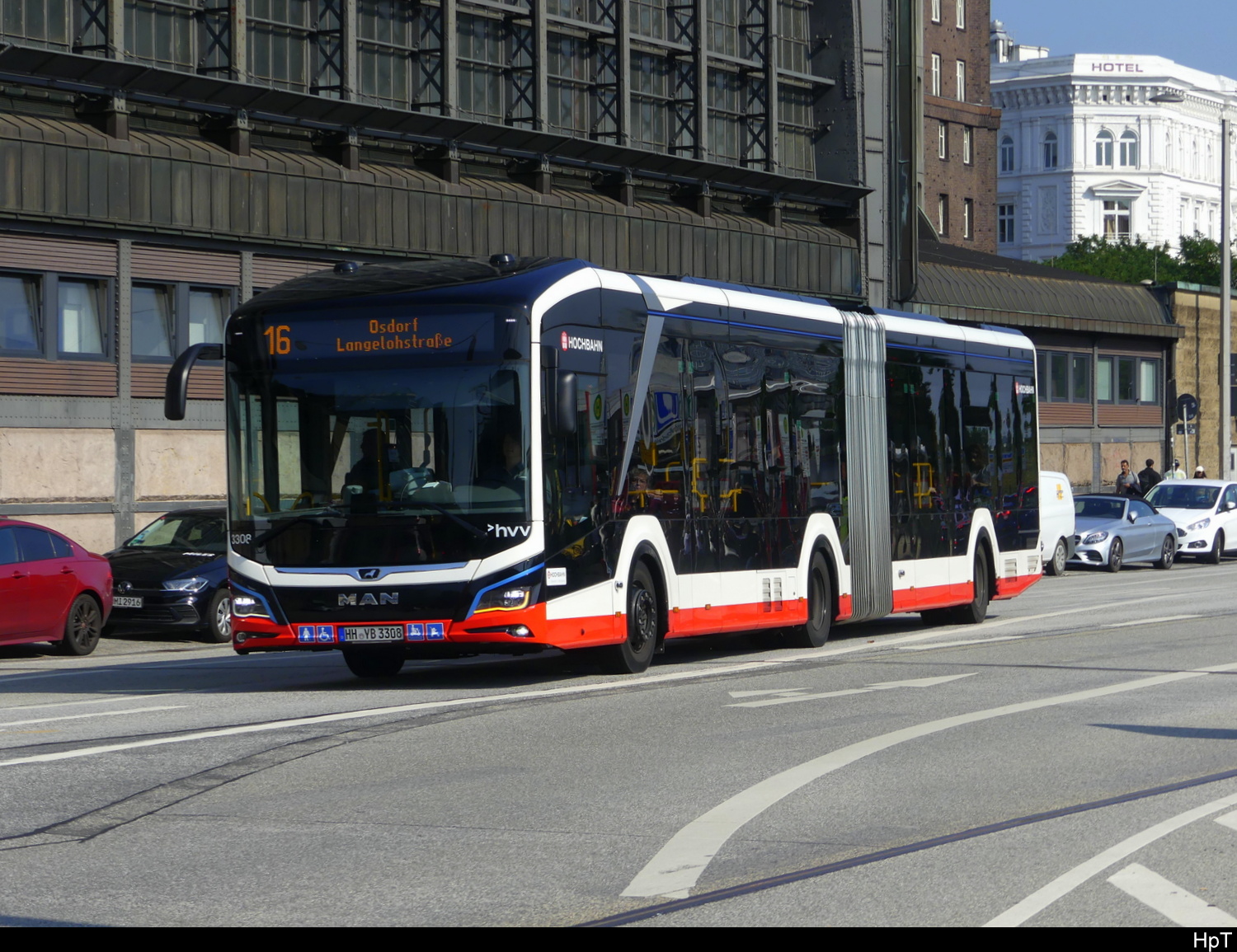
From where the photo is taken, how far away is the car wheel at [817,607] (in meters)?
18.0

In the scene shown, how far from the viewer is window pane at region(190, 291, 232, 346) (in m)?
29.3

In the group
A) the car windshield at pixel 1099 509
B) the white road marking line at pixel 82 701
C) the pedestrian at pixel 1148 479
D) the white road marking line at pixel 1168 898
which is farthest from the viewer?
the pedestrian at pixel 1148 479

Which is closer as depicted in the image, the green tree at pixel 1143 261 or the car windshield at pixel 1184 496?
the car windshield at pixel 1184 496

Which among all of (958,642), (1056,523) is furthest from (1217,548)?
(958,642)

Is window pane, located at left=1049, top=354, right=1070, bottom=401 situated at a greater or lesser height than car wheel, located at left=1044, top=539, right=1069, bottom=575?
greater

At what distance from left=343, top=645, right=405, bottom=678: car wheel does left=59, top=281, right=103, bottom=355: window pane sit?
43.3 ft

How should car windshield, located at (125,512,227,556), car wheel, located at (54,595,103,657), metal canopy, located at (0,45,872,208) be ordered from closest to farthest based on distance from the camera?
car wheel, located at (54,595,103,657)
car windshield, located at (125,512,227,556)
metal canopy, located at (0,45,872,208)

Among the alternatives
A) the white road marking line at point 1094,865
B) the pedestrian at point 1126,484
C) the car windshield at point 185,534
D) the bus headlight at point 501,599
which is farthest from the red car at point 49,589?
the pedestrian at point 1126,484

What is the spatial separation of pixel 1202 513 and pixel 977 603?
1969 centimetres

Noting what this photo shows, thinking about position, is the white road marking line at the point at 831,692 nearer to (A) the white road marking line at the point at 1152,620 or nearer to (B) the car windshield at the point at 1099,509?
(A) the white road marking line at the point at 1152,620

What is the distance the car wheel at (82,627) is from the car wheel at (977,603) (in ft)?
29.9

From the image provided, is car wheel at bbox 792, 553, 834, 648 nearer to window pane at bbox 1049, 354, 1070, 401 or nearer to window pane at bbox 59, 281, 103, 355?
window pane at bbox 59, 281, 103, 355

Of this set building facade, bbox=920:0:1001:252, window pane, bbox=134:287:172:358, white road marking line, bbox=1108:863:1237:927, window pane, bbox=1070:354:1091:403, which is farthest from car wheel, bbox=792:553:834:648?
building facade, bbox=920:0:1001:252

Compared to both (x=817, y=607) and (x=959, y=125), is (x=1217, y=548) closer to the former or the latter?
(x=817, y=607)
